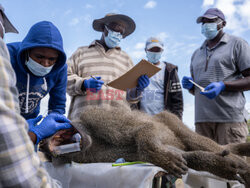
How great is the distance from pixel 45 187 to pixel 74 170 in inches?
40.7

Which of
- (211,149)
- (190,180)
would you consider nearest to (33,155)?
(190,180)

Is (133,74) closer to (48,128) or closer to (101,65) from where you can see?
(101,65)

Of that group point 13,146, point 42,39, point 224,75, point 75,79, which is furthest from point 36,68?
point 224,75

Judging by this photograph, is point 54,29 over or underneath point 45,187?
over

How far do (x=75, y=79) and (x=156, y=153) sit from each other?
1.81m

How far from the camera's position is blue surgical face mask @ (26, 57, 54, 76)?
2201mm

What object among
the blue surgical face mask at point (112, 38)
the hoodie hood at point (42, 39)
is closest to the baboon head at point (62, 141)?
the hoodie hood at point (42, 39)

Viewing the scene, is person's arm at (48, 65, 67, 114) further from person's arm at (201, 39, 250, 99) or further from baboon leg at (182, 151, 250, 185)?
person's arm at (201, 39, 250, 99)

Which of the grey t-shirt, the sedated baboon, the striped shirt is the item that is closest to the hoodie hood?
the sedated baboon

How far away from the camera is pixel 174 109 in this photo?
3709 millimetres

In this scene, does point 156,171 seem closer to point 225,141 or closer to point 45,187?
point 45,187

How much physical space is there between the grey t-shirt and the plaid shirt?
300cm

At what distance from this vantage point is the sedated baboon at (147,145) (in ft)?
5.47

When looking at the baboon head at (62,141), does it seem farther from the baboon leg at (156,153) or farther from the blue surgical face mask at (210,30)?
the blue surgical face mask at (210,30)
